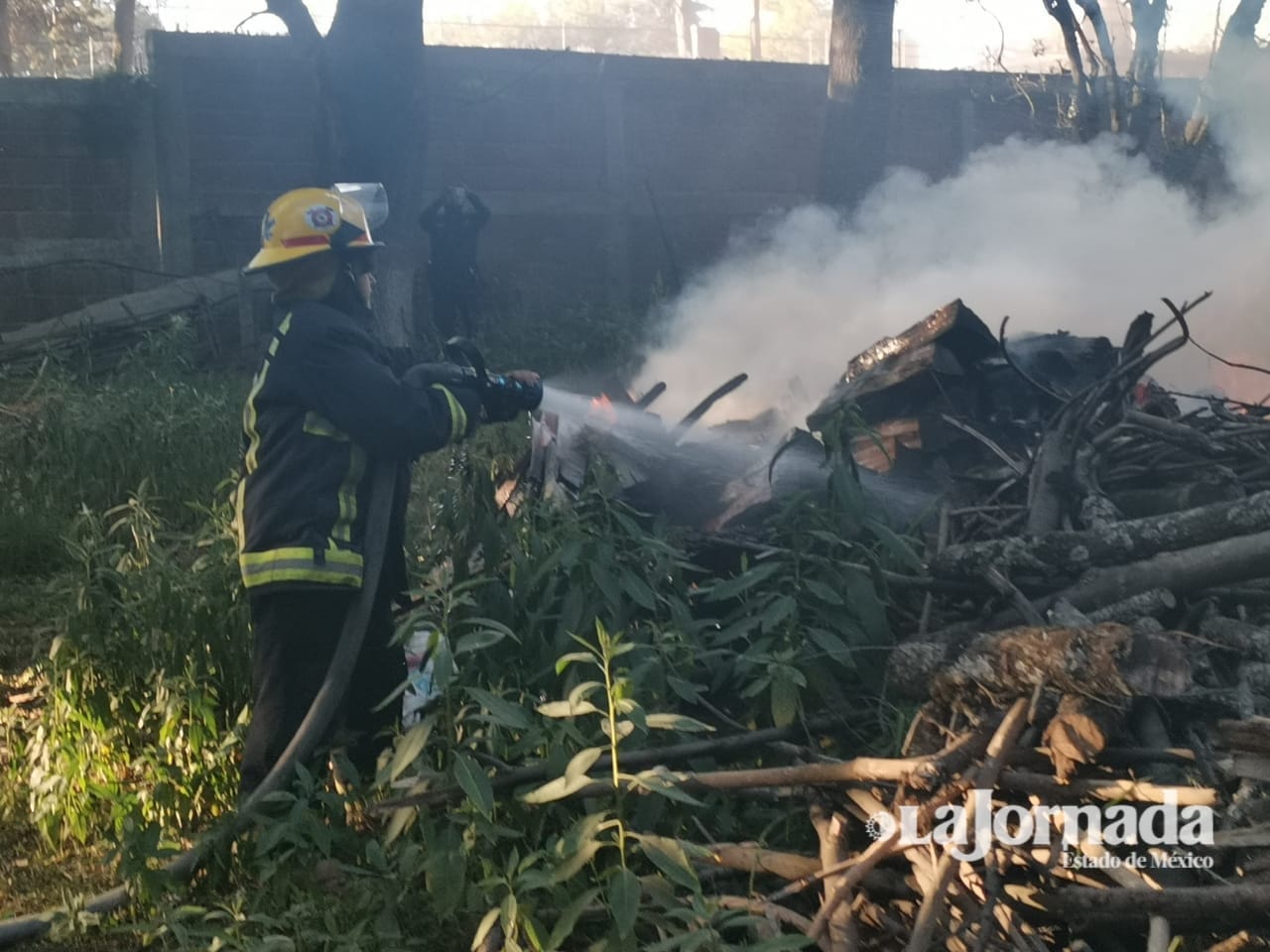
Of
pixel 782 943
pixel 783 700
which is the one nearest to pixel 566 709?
pixel 782 943

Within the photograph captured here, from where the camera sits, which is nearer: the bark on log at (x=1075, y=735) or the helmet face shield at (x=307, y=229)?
the bark on log at (x=1075, y=735)

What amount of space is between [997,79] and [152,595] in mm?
12255

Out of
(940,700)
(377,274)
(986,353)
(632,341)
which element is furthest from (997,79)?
(940,700)

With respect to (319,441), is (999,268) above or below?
above

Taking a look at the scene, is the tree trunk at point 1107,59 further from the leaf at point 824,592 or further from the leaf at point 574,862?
the leaf at point 574,862

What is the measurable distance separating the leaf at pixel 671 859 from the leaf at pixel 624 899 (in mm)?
Answer: 62

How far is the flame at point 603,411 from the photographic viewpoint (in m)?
5.52

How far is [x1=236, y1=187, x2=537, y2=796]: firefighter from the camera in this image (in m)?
3.59

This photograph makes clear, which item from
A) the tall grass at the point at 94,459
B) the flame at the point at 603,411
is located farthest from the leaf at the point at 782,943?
the tall grass at the point at 94,459

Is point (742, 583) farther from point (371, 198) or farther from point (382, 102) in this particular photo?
point (382, 102)

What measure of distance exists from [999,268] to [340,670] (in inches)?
292

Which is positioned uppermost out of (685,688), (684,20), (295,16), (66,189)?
(684,20)

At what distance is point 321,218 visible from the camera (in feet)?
12.3

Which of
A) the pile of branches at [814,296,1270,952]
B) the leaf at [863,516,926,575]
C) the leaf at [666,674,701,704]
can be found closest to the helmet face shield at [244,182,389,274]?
the leaf at [666,674,701,704]
